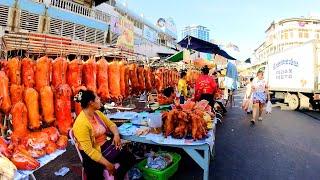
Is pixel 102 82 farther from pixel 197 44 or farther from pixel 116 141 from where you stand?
pixel 197 44

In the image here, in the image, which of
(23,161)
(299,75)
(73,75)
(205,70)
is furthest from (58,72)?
(299,75)

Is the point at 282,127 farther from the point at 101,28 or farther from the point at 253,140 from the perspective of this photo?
the point at 101,28

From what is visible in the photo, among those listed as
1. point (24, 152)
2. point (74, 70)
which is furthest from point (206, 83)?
point (24, 152)

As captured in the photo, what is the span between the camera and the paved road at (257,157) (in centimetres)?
528

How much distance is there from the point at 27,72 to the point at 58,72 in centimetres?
52

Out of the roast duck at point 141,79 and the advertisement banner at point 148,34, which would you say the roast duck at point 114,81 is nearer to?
the roast duck at point 141,79

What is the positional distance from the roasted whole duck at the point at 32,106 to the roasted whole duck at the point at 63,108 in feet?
1.14

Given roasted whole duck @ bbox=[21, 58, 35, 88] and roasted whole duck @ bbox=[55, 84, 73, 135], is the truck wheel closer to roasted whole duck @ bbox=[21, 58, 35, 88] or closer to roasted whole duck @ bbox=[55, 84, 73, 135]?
roasted whole duck @ bbox=[55, 84, 73, 135]

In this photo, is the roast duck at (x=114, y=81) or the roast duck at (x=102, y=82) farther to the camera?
the roast duck at (x=114, y=81)

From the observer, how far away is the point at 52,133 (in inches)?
187

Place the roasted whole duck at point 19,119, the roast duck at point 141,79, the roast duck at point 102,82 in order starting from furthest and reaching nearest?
the roast duck at point 141,79 < the roast duck at point 102,82 < the roasted whole duck at point 19,119

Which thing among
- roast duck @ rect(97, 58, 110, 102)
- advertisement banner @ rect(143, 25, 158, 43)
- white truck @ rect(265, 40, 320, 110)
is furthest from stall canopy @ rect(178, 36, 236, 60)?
advertisement banner @ rect(143, 25, 158, 43)

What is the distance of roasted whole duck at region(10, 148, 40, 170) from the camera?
12.4 ft

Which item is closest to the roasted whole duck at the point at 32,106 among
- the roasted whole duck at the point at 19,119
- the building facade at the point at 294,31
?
the roasted whole duck at the point at 19,119
